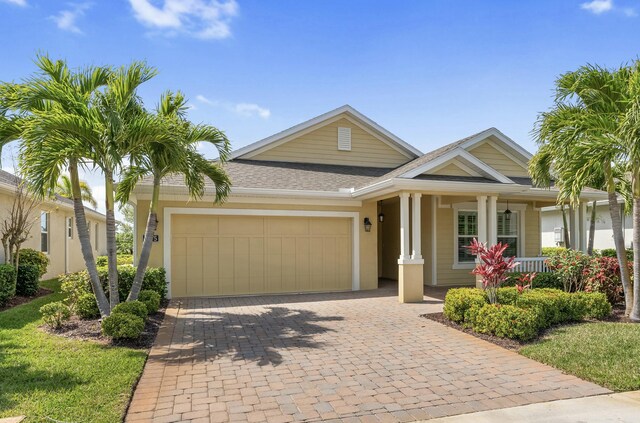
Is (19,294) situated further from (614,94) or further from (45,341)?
(614,94)

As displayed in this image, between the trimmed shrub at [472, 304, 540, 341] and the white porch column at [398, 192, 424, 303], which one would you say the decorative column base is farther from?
the trimmed shrub at [472, 304, 540, 341]

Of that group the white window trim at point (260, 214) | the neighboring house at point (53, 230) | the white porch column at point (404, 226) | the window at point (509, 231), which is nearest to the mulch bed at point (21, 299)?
the neighboring house at point (53, 230)

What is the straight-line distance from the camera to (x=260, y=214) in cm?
1152

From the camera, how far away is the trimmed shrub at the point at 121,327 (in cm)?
631

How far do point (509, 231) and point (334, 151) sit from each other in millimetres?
6772

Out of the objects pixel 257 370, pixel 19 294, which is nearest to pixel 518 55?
pixel 257 370

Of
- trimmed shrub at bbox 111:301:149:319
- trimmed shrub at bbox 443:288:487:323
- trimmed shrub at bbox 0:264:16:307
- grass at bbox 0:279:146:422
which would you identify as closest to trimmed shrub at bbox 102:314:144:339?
grass at bbox 0:279:146:422

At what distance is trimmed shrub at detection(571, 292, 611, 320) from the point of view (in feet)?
26.0

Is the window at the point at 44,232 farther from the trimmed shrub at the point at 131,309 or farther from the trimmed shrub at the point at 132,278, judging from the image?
the trimmed shrub at the point at 131,309

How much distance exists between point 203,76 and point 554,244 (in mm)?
22041

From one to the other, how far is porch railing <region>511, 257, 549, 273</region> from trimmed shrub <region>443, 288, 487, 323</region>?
452 cm

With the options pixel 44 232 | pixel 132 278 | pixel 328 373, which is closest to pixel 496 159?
pixel 328 373

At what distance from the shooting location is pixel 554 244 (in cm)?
2400

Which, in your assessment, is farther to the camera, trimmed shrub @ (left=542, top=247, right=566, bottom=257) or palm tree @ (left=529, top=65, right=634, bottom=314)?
trimmed shrub @ (left=542, top=247, right=566, bottom=257)
